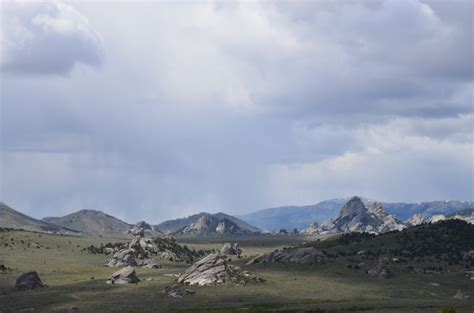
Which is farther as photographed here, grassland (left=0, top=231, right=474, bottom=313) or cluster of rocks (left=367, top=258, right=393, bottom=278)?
cluster of rocks (left=367, top=258, right=393, bottom=278)

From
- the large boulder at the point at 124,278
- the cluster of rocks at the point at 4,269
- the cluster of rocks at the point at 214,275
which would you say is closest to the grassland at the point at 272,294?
the cluster of rocks at the point at 4,269

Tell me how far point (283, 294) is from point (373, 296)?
18.5 meters

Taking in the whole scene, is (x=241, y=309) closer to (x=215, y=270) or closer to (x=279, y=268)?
(x=215, y=270)

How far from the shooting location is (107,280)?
16400 centimetres

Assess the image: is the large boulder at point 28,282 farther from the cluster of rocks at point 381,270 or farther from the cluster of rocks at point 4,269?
the cluster of rocks at point 381,270

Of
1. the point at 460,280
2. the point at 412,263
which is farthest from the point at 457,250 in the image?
the point at 460,280

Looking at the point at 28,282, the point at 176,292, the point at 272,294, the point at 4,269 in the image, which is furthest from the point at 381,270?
the point at 4,269

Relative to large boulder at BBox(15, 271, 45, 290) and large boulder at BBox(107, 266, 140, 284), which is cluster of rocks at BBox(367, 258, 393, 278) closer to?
large boulder at BBox(107, 266, 140, 284)

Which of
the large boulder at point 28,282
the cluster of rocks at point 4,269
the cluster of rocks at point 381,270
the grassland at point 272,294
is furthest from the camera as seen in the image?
the cluster of rocks at point 4,269

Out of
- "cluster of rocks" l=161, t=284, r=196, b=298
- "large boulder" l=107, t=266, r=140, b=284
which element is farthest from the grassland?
"large boulder" l=107, t=266, r=140, b=284

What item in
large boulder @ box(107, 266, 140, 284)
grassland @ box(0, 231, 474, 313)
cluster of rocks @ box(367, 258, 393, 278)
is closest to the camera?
grassland @ box(0, 231, 474, 313)

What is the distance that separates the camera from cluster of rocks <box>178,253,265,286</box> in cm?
15562

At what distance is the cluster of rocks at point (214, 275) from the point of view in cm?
15562

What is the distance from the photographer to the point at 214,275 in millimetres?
158375
